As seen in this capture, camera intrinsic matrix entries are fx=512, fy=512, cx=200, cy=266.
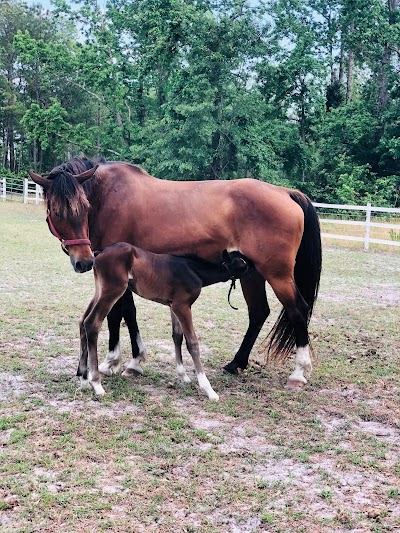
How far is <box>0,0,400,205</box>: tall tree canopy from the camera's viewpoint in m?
25.1

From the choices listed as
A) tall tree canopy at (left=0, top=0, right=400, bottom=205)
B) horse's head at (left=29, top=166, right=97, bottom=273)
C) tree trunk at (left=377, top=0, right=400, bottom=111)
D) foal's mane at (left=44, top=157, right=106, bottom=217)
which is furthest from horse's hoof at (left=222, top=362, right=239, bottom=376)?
tree trunk at (left=377, top=0, right=400, bottom=111)

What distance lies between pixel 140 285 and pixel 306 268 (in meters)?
1.59

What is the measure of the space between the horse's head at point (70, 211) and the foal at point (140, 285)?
187 mm

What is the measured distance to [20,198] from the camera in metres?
29.2

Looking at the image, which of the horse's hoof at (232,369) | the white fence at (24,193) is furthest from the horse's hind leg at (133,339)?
the white fence at (24,193)

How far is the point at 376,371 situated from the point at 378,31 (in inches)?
986

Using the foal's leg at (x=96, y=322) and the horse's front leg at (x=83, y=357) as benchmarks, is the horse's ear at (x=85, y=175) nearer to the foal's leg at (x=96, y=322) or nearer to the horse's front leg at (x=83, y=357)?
the foal's leg at (x=96, y=322)

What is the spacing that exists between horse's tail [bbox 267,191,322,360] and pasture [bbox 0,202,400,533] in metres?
0.36

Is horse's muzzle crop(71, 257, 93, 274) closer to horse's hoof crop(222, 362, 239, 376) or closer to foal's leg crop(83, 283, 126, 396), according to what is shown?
foal's leg crop(83, 283, 126, 396)

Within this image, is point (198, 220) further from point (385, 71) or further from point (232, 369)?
point (385, 71)

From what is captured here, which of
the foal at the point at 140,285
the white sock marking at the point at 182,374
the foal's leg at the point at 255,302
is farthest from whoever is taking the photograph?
the foal's leg at the point at 255,302

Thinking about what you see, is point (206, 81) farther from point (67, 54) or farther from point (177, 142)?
point (67, 54)

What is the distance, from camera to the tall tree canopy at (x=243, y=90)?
2508 centimetres

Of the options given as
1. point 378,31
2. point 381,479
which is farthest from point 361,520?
point 378,31
